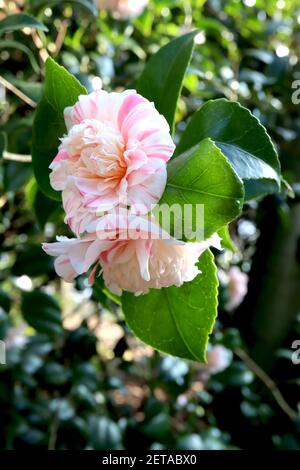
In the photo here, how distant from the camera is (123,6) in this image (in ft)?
3.97

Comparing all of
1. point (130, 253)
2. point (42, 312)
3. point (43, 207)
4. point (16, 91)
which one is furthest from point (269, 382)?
point (130, 253)

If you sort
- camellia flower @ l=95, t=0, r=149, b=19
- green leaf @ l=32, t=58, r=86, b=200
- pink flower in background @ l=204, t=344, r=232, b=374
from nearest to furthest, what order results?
green leaf @ l=32, t=58, r=86, b=200 < camellia flower @ l=95, t=0, r=149, b=19 < pink flower in background @ l=204, t=344, r=232, b=374

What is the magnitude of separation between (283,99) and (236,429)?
0.94 m

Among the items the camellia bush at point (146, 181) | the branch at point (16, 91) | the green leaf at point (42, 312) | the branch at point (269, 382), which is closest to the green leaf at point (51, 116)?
the camellia bush at point (146, 181)

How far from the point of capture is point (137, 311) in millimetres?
576

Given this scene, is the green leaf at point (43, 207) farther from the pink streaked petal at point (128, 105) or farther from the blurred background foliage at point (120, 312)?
the pink streaked petal at point (128, 105)

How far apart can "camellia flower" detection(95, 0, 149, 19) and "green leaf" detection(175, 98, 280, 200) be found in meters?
0.76

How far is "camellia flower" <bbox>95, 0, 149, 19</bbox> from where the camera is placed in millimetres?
1201

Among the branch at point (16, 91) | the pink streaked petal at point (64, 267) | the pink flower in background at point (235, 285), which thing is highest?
the branch at point (16, 91)

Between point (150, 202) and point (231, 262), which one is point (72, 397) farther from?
point (150, 202)

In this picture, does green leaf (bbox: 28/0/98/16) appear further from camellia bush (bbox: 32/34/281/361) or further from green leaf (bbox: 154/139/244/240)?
green leaf (bbox: 154/139/244/240)

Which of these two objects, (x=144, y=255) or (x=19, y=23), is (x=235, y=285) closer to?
(x=19, y=23)

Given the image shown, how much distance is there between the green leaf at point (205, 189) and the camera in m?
0.44

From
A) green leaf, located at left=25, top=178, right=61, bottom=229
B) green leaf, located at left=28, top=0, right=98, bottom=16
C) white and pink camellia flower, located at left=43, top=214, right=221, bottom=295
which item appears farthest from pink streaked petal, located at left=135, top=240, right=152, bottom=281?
green leaf, located at left=28, top=0, right=98, bottom=16
